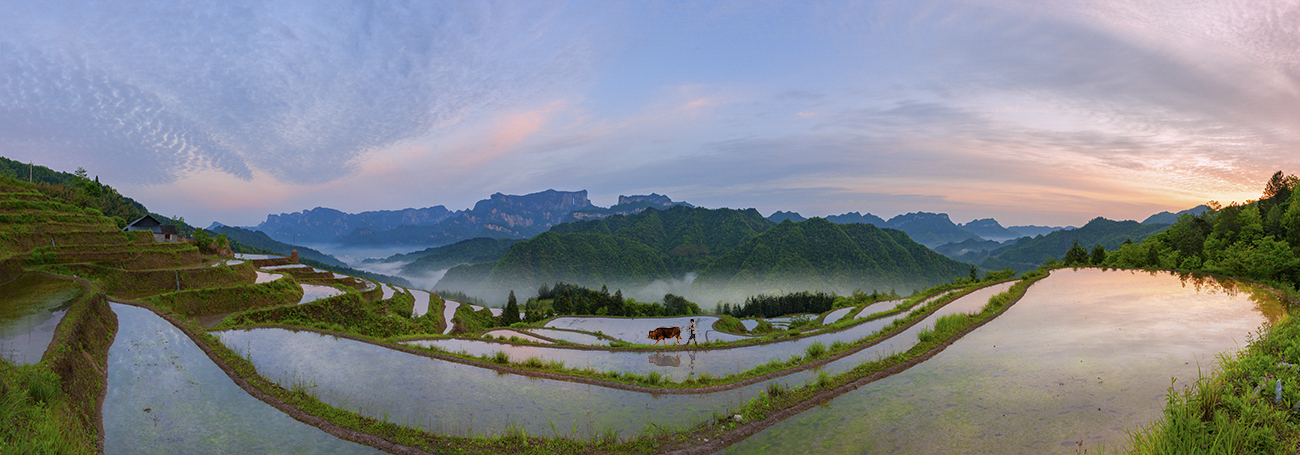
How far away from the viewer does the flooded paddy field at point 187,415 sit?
8039 mm

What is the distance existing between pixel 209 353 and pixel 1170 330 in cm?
3032

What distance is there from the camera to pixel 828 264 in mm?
148250

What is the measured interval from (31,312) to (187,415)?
484 inches

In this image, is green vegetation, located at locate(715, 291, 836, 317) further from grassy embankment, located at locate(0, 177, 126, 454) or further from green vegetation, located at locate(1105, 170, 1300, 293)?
grassy embankment, located at locate(0, 177, 126, 454)

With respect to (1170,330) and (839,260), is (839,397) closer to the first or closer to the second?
(1170,330)

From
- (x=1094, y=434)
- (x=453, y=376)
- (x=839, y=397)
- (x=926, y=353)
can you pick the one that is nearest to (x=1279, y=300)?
(x=926, y=353)

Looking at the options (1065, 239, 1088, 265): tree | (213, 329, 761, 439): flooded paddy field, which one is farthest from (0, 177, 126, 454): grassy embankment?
(1065, 239, 1088, 265): tree

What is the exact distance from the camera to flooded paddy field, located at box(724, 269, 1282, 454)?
7660 mm

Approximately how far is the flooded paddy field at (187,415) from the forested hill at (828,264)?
5274 inches

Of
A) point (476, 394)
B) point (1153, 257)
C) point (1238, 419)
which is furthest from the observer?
point (1153, 257)

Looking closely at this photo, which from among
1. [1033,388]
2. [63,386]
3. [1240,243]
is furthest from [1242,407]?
[1240,243]

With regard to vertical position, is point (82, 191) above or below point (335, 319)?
above

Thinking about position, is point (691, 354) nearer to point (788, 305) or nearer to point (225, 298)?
point (225, 298)

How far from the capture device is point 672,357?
1619 centimetres
